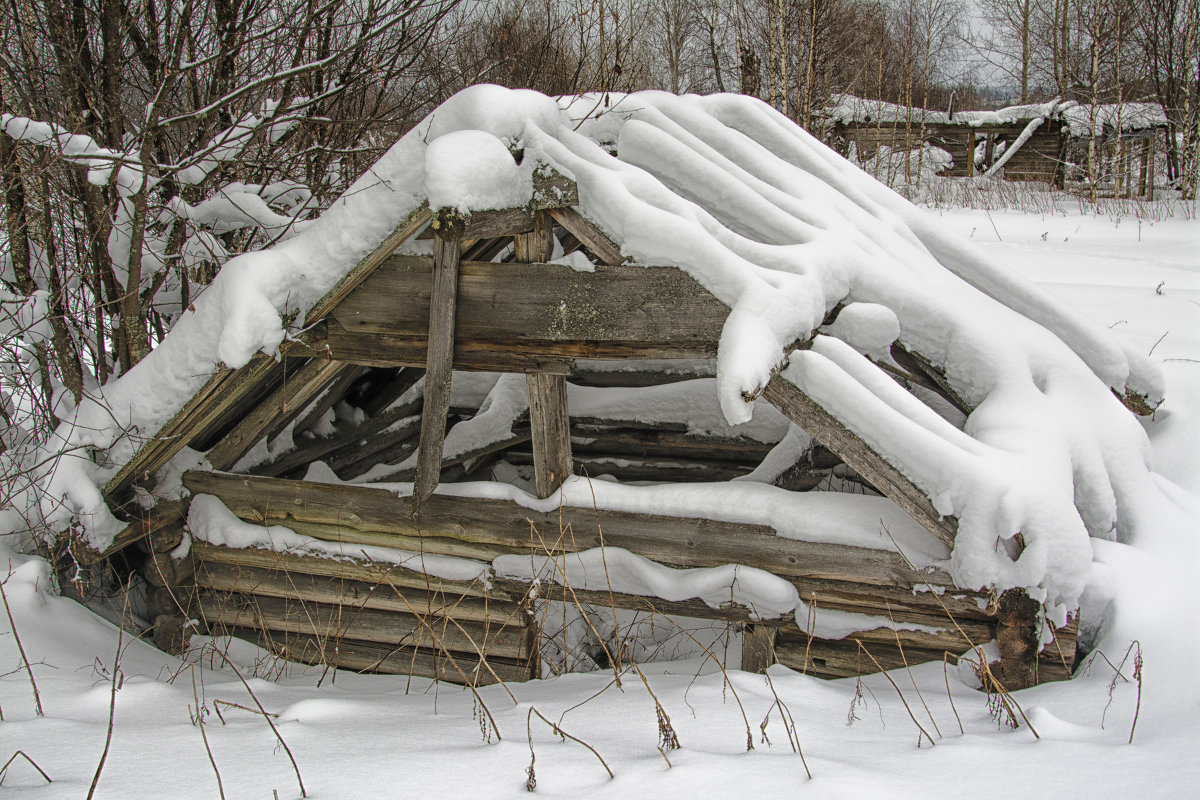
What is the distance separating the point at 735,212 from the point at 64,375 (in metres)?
4.07

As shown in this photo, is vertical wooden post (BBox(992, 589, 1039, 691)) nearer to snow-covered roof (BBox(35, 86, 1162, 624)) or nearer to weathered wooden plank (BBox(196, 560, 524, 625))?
snow-covered roof (BBox(35, 86, 1162, 624))

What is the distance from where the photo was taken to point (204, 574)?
4.44 meters

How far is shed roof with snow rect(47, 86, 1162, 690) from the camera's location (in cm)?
305

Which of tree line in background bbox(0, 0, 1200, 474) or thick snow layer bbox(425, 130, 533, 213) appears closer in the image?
thick snow layer bbox(425, 130, 533, 213)

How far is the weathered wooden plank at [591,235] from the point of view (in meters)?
3.22

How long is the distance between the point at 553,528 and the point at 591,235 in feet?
4.62

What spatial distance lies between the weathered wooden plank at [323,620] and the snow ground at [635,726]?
31 centimetres

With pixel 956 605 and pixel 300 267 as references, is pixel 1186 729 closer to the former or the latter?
pixel 956 605

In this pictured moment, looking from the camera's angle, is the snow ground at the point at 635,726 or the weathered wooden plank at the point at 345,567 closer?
the snow ground at the point at 635,726

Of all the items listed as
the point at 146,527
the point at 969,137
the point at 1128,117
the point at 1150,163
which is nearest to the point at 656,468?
the point at 146,527

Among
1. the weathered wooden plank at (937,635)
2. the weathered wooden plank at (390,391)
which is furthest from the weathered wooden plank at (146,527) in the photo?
the weathered wooden plank at (937,635)

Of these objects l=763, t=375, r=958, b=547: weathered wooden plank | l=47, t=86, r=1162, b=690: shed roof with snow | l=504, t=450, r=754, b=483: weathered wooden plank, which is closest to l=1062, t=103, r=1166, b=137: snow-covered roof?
l=504, t=450, r=754, b=483: weathered wooden plank

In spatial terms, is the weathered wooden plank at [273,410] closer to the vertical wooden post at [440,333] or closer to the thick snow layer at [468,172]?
the vertical wooden post at [440,333]

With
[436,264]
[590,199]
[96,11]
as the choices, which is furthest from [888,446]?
[96,11]
